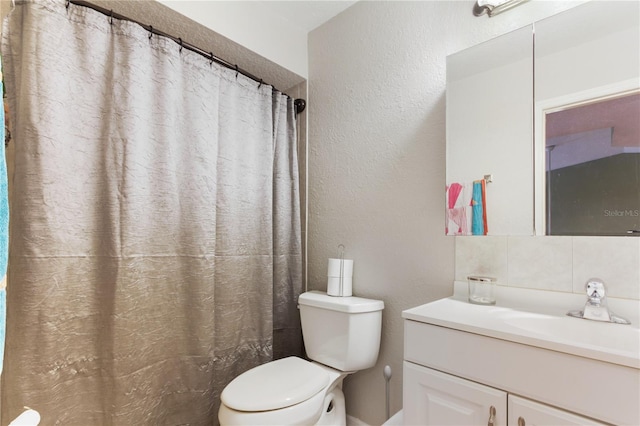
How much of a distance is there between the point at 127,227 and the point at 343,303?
38.7 inches

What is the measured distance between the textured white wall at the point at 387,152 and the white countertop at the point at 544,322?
24cm

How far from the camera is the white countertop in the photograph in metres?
0.72

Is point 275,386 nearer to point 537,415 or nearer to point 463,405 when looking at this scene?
point 463,405

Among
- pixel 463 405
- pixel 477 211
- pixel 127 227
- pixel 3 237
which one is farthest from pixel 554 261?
pixel 127 227

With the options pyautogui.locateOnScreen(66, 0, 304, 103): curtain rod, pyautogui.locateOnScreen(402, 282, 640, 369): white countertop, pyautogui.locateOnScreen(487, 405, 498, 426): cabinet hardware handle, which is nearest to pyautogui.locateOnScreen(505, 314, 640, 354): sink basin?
pyautogui.locateOnScreen(402, 282, 640, 369): white countertop

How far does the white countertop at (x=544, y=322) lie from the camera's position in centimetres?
72

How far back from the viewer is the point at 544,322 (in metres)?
0.99

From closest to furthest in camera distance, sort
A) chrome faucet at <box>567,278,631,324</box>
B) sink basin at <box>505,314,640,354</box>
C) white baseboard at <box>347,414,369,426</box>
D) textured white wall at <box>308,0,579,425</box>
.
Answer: sink basin at <box>505,314,640,354</box>, chrome faucet at <box>567,278,631,324</box>, textured white wall at <box>308,0,579,425</box>, white baseboard at <box>347,414,369,426</box>

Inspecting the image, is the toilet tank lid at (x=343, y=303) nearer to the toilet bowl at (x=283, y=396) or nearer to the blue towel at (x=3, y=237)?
the toilet bowl at (x=283, y=396)

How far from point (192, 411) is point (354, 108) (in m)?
1.71

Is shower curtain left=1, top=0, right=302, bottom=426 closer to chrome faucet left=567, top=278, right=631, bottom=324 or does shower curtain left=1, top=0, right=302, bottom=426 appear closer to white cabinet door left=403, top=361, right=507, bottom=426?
white cabinet door left=403, top=361, right=507, bottom=426

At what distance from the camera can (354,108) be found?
1.72 m

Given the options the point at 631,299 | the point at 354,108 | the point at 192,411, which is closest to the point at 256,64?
the point at 354,108

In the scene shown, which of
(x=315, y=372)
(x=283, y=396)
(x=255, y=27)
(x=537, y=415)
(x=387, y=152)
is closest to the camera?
(x=537, y=415)
